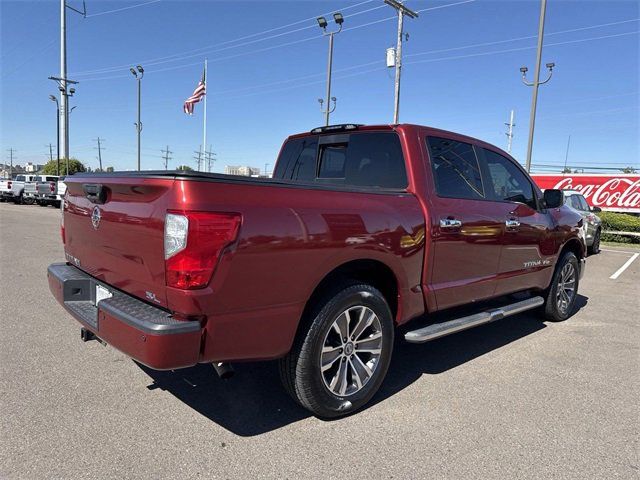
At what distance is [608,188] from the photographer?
→ 19281 millimetres

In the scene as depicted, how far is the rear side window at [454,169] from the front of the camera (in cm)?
390

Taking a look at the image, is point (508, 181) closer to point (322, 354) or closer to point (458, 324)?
point (458, 324)

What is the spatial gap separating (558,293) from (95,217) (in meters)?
5.14

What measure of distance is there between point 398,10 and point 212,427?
19420mm

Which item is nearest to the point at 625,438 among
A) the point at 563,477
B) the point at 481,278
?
the point at 563,477

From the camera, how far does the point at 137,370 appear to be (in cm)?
378

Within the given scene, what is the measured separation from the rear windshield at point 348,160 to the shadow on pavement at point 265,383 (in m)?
1.31

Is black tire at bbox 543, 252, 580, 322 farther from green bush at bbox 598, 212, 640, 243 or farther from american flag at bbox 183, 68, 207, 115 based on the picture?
american flag at bbox 183, 68, 207, 115

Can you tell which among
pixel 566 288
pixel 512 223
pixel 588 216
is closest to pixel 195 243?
pixel 512 223

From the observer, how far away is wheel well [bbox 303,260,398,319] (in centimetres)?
303

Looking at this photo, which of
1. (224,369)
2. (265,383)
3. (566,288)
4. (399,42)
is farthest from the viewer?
(399,42)

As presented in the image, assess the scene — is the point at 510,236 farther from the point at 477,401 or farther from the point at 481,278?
the point at 477,401

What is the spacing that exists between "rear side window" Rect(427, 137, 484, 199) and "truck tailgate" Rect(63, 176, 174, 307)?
2.23 m

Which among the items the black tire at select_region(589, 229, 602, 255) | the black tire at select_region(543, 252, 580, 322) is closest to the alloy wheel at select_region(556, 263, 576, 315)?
the black tire at select_region(543, 252, 580, 322)
